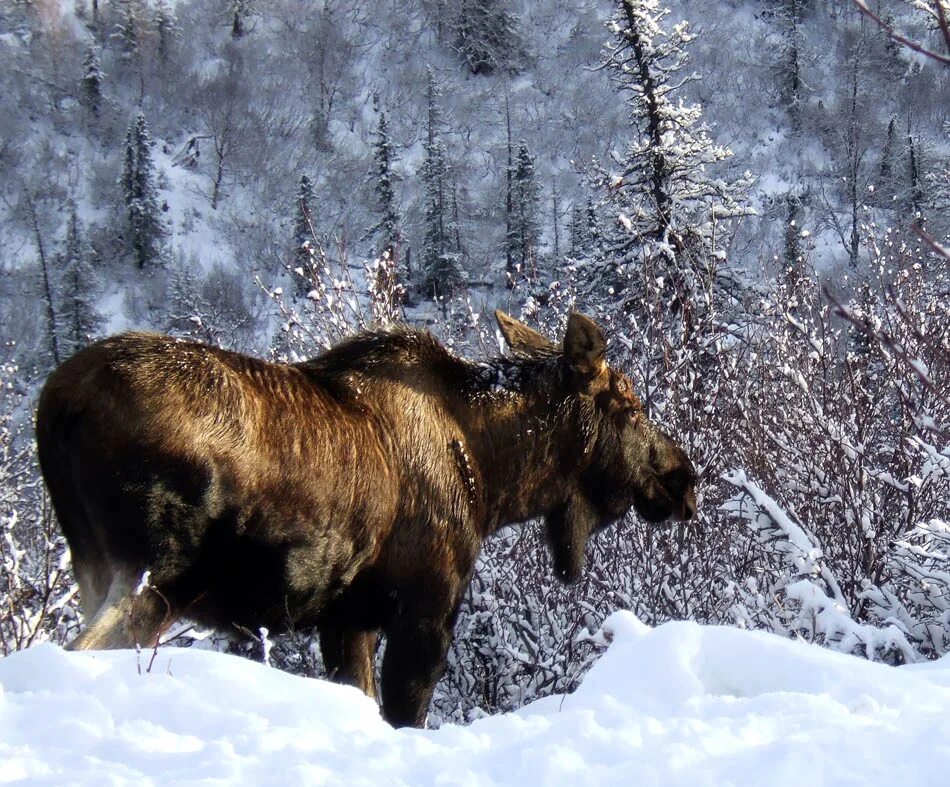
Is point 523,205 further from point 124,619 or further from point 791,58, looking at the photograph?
point 124,619

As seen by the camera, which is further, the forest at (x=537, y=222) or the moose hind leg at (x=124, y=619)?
the forest at (x=537, y=222)

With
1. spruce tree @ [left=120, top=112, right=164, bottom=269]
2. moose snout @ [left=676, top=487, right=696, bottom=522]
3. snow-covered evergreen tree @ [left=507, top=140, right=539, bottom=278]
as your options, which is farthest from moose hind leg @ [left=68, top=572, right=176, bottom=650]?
spruce tree @ [left=120, top=112, right=164, bottom=269]

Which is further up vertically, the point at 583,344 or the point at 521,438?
the point at 583,344

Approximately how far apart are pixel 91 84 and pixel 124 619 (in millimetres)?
58141

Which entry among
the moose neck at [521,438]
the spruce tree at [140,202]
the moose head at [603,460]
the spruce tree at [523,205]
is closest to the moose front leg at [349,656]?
the moose neck at [521,438]

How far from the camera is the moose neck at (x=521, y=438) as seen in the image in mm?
4215

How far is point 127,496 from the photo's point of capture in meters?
2.78

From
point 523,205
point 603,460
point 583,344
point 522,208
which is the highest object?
point 583,344

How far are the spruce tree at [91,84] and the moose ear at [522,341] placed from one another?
181 feet

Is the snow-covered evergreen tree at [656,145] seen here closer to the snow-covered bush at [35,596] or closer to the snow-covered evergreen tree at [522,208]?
the snow-covered bush at [35,596]

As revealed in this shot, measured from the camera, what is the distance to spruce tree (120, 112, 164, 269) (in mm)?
44469

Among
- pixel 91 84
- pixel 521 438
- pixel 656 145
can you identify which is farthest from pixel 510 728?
pixel 91 84

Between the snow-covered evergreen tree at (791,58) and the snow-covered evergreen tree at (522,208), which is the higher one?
the snow-covered evergreen tree at (791,58)

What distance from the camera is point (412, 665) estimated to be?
12.1 feet
